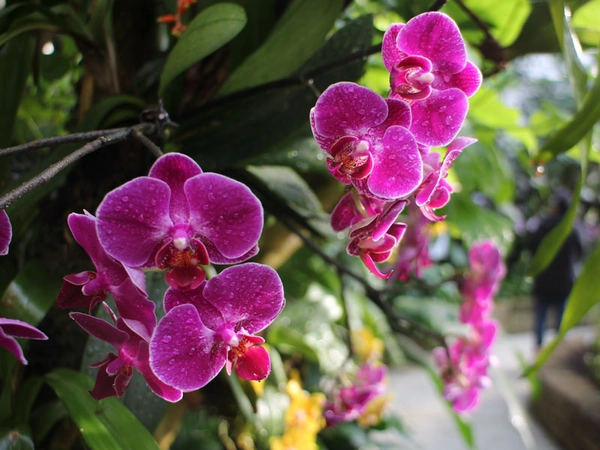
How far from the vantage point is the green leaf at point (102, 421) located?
25 cm

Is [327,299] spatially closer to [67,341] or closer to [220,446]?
[220,446]

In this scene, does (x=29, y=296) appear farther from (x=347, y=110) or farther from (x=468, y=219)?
(x=468, y=219)

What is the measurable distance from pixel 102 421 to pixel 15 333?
0.28ft

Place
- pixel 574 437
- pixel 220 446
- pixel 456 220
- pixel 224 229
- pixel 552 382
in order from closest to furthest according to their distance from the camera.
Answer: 1. pixel 224 229
2. pixel 456 220
3. pixel 220 446
4. pixel 574 437
5. pixel 552 382

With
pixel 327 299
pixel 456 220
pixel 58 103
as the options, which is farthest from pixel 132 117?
pixel 327 299

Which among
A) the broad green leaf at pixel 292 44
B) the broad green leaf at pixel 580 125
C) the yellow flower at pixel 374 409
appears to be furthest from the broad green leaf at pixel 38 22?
the yellow flower at pixel 374 409

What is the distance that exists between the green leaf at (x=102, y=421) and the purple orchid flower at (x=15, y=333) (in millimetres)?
72

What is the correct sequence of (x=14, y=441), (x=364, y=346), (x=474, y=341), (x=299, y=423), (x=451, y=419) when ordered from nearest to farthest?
(x=14, y=441), (x=474, y=341), (x=299, y=423), (x=364, y=346), (x=451, y=419)

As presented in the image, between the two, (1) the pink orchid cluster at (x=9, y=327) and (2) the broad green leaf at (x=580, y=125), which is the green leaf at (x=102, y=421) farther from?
(2) the broad green leaf at (x=580, y=125)

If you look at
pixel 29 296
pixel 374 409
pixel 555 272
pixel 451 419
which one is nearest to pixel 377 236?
pixel 29 296

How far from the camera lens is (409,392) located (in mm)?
2713

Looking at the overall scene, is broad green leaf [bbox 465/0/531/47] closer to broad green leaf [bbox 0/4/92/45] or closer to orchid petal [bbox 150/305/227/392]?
broad green leaf [bbox 0/4/92/45]

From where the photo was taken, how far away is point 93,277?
24 cm

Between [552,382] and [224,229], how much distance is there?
2838 millimetres
